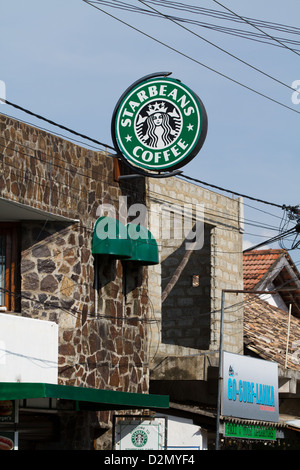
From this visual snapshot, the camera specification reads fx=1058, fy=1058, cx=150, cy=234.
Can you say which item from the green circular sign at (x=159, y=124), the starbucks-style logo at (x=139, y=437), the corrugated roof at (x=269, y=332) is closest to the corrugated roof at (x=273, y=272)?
the corrugated roof at (x=269, y=332)

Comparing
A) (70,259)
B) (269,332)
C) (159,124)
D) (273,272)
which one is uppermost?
(159,124)

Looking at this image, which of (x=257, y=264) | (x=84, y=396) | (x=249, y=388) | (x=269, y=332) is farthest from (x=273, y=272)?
(x=84, y=396)

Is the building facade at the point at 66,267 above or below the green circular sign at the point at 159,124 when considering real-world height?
below

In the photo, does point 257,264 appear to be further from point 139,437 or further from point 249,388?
point 139,437

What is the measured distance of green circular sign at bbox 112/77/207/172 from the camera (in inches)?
941

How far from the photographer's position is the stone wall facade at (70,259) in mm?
23172

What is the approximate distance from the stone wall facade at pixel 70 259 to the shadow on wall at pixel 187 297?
4196 millimetres

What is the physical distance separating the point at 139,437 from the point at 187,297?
6803 mm

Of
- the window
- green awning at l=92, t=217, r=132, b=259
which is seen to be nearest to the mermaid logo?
green awning at l=92, t=217, r=132, b=259

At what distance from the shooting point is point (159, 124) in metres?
24.2

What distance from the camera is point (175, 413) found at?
27.0 m

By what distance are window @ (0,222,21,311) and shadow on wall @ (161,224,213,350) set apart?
6.33 m

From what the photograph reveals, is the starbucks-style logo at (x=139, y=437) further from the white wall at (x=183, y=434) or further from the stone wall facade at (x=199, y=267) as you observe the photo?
the stone wall facade at (x=199, y=267)
